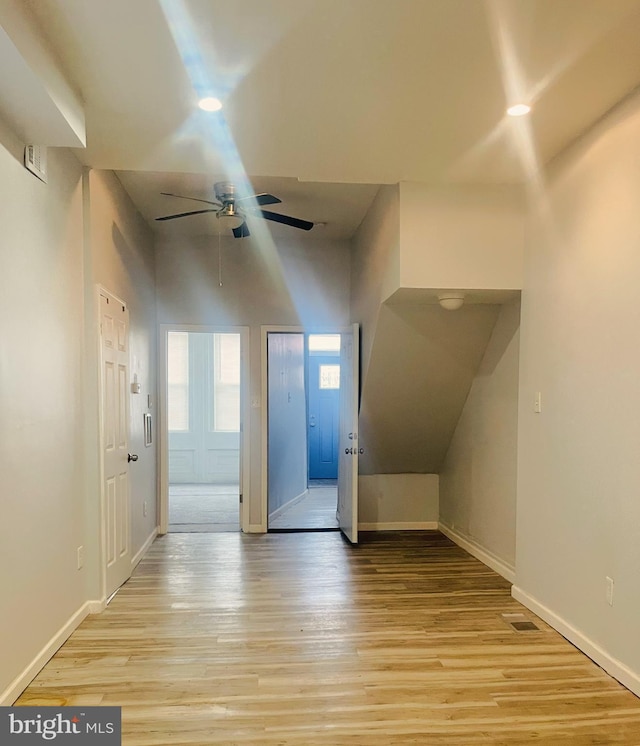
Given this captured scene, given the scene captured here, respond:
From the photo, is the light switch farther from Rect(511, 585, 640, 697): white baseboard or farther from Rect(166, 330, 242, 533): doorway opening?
Rect(166, 330, 242, 533): doorway opening

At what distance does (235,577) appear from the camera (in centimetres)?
374

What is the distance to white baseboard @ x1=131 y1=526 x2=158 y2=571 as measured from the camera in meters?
3.97

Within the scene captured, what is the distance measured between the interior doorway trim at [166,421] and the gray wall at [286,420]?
0.98ft

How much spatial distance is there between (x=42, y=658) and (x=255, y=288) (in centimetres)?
362

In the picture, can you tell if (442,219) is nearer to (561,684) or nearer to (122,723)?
(561,684)

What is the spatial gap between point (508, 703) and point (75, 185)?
138 inches

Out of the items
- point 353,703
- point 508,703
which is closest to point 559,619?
point 508,703

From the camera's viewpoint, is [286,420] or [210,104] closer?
[210,104]

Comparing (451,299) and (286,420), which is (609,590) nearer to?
(451,299)

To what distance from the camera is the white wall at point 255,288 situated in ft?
16.7

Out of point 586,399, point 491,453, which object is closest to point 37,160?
point 586,399

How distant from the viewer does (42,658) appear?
2.46 m

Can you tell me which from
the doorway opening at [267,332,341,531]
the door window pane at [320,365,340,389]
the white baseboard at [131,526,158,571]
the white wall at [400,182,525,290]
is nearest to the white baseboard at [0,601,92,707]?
the white baseboard at [131,526,158,571]

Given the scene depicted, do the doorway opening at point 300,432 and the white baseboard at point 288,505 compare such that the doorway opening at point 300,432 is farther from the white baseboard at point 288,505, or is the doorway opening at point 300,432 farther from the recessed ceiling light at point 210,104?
the recessed ceiling light at point 210,104
